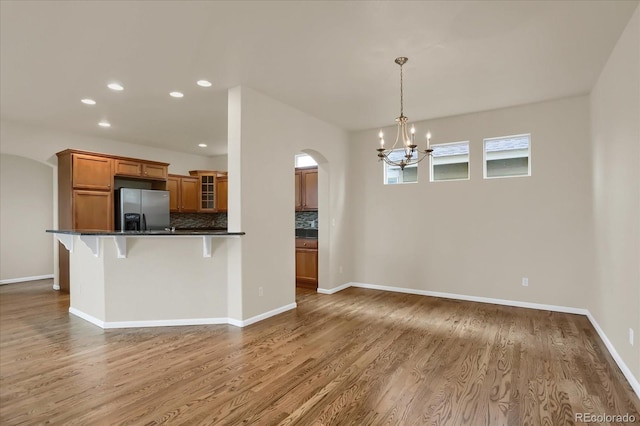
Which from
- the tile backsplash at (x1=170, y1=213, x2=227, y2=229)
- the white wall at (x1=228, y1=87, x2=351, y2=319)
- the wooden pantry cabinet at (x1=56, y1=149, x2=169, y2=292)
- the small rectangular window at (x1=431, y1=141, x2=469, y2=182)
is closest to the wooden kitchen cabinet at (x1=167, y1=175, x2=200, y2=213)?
the tile backsplash at (x1=170, y1=213, x2=227, y2=229)

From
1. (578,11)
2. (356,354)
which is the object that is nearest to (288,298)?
(356,354)

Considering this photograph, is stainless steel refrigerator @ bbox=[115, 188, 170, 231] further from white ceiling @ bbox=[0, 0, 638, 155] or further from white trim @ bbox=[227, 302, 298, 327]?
white trim @ bbox=[227, 302, 298, 327]

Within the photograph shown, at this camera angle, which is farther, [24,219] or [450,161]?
[24,219]

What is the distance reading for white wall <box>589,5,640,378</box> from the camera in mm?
2531

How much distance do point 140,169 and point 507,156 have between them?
20.6ft

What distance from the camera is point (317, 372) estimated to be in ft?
9.27

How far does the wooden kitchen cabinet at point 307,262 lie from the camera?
5973 mm

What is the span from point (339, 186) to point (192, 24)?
3.67 metres

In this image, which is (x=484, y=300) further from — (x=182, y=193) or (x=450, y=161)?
(x=182, y=193)

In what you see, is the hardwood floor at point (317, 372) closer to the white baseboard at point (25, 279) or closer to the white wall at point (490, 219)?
the white wall at point (490, 219)

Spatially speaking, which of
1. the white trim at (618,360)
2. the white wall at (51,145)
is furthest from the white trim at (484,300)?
the white wall at (51,145)

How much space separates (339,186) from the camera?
5.93 metres

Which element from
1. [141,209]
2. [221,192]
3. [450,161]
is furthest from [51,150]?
[450,161]

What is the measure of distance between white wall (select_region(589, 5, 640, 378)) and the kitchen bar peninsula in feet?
11.7
